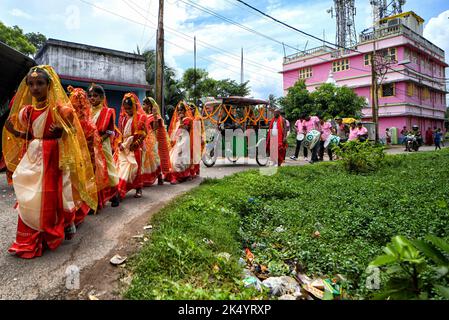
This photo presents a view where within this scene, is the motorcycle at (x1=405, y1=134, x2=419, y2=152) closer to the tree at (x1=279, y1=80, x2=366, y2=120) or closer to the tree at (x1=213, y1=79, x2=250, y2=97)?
the tree at (x1=279, y1=80, x2=366, y2=120)

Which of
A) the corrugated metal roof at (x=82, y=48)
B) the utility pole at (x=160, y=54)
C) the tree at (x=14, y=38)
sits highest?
the tree at (x=14, y=38)

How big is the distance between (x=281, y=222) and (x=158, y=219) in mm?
1883

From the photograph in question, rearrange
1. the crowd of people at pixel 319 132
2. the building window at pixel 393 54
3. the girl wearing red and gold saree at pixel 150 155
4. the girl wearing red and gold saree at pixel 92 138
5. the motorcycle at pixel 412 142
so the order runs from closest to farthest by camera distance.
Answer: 1. the girl wearing red and gold saree at pixel 92 138
2. the girl wearing red and gold saree at pixel 150 155
3. the crowd of people at pixel 319 132
4. the motorcycle at pixel 412 142
5. the building window at pixel 393 54

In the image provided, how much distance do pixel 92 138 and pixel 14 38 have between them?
904 inches

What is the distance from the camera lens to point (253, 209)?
5.81 m

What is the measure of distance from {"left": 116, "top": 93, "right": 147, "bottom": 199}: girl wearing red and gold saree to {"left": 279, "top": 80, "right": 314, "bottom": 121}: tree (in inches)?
924

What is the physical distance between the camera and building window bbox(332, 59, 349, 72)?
3678cm

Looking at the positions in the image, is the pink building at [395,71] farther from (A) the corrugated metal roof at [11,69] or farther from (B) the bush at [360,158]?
(A) the corrugated metal roof at [11,69]

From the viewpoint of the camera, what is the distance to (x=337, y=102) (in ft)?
87.2

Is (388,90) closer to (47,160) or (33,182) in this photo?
(47,160)

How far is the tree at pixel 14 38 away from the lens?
21.7 metres

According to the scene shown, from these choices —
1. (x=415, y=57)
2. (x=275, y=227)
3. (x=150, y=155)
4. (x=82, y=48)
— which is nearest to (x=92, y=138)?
(x=150, y=155)

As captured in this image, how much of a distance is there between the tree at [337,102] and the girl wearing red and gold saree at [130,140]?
892 inches

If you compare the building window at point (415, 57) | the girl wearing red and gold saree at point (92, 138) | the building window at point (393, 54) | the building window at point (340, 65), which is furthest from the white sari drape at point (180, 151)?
the building window at point (415, 57)
